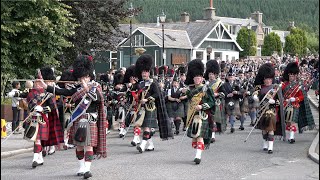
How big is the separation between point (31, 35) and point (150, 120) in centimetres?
734

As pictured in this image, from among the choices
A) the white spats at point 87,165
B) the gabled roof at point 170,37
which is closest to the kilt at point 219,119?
the white spats at point 87,165

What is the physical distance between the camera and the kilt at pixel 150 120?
486 inches

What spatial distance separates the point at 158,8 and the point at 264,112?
408 centimetres

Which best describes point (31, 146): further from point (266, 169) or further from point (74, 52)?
point (74, 52)

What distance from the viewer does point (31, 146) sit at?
45.2ft

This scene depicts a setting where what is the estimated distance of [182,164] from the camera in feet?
35.2

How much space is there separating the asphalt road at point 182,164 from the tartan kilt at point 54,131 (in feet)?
1.42

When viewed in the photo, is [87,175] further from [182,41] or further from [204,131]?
[182,41]

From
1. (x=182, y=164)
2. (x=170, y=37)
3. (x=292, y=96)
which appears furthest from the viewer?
→ (x=170, y=37)

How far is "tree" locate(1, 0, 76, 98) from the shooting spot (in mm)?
17141

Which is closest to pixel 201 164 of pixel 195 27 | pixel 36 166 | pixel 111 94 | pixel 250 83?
pixel 36 166

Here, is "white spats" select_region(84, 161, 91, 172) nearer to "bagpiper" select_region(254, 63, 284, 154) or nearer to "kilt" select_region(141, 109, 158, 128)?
"kilt" select_region(141, 109, 158, 128)

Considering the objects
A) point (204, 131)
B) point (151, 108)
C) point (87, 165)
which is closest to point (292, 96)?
point (151, 108)

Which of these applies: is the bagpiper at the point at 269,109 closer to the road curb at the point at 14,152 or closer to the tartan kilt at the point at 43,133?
the tartan kilt at the point at 43,133
